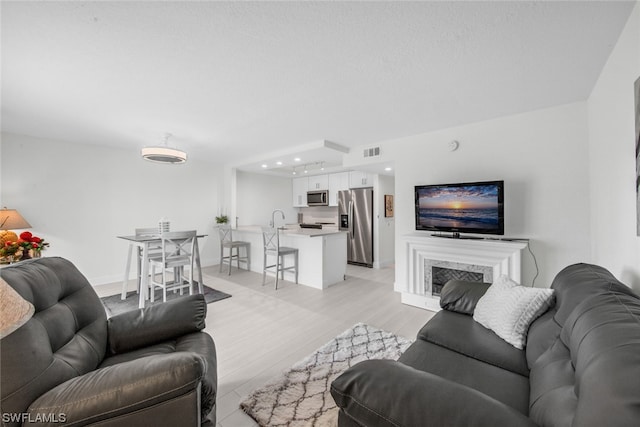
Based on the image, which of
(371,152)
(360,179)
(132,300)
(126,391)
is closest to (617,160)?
(371,152)

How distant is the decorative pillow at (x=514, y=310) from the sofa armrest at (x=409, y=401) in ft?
2.80

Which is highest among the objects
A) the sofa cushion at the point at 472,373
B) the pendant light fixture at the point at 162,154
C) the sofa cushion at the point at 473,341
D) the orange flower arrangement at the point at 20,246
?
the pendant light fixture at the point at 162,154

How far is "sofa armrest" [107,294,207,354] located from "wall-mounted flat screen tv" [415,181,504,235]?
278 cm

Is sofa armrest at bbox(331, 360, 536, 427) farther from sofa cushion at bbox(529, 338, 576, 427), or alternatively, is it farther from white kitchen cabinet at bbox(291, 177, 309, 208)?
white kitchen cabinet at bbox(291, 177, 309, 208)

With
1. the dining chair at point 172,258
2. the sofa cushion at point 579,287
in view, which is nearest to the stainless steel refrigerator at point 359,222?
the dining chair at point 172,258

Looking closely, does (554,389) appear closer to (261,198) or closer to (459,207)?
(459,207)

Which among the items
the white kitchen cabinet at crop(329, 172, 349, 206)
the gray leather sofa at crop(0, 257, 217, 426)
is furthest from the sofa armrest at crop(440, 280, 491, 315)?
the white kitchen cabinet at crop(329, 172, 349, 206)

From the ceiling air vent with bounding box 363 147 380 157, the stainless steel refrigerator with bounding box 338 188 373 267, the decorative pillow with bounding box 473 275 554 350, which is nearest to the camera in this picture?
the decorative pillow with bounding box 473 275 554 350

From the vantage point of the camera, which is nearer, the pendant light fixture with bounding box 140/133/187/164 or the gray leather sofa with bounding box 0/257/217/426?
the gray leather sofa with bounding box 0/257/217/426

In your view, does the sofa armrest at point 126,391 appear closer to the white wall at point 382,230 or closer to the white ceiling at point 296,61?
the white ceiling at point 296,61

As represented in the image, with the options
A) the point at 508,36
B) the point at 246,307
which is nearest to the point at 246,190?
the point at 246,307

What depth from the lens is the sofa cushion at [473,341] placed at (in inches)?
52.6

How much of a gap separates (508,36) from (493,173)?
1.78m

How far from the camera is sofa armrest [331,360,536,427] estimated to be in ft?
2.49
